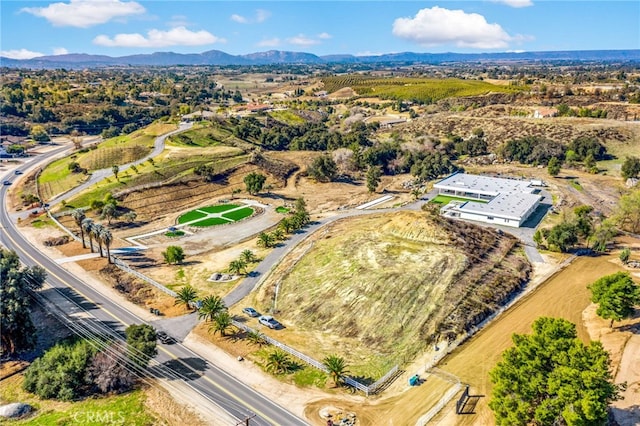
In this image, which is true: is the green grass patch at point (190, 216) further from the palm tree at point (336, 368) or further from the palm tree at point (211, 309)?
the palm tree at point (336, 368)

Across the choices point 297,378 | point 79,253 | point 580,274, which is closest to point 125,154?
point 79,253

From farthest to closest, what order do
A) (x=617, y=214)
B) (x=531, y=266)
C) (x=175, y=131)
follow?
1. (x=175, y=131)
2. (x=617, y=214)
3. (x=531, y=266)

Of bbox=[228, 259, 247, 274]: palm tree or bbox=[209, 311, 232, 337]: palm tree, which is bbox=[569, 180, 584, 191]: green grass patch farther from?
bbox=[209, 311, 232, 337]: palm tree

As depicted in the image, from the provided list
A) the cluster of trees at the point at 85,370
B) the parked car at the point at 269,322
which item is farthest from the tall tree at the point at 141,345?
the parked car at the point at 269,322

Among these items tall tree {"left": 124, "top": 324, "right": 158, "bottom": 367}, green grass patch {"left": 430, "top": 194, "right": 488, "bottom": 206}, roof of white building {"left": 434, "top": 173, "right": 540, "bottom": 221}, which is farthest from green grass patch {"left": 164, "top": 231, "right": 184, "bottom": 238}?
green grass patch {"left": 430, "top": 194, "right": 488, "bottom": 206}

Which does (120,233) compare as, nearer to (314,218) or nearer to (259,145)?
(314,218)

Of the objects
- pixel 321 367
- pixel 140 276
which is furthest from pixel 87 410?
pixel 140 276

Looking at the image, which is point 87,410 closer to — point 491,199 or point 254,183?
point 254,183

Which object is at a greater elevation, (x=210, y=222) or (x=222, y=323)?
(x=210, y=222)
